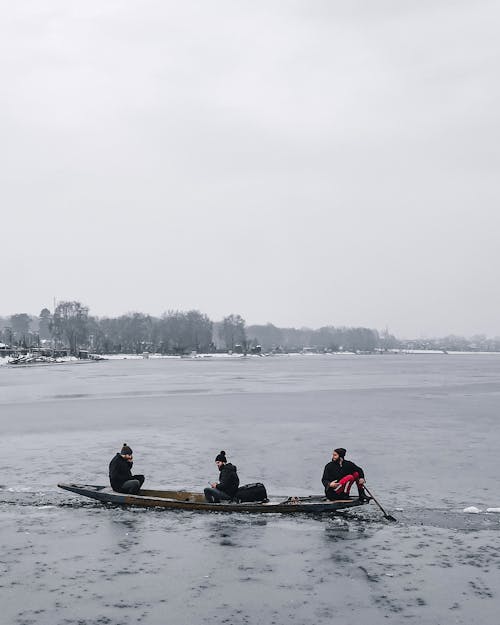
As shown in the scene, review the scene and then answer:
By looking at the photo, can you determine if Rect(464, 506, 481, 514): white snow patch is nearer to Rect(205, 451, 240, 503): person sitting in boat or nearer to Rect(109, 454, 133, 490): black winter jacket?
Rect(205, 451, 240, 503): person sitting in boat

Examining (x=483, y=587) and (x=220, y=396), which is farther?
(x=220, y=396)

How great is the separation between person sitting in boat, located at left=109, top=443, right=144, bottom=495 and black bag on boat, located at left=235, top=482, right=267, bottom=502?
9.56 feet

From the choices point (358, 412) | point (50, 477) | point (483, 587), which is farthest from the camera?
point (358, 412)

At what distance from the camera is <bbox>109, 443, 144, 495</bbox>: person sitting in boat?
18.0 m

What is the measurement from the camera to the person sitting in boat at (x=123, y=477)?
18.0m

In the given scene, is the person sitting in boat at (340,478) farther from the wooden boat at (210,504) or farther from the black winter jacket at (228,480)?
the black winter jacket at (228,480)

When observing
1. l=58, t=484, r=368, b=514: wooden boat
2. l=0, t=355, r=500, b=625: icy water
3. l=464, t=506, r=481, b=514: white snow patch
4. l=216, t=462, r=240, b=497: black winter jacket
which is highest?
l=216, t=462, r=240, b=497: black winter jacket

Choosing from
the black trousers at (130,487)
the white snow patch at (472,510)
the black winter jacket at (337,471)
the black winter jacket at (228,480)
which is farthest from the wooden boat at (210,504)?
the white snow patch at (472,510)

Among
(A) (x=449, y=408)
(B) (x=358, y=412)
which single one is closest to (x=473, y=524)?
(B) (x=358, y=412)

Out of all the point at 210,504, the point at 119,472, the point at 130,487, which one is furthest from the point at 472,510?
the point at 119,472

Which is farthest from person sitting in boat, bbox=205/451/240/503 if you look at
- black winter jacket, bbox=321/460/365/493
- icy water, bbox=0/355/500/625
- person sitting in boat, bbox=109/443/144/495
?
black winter jacket, bbox=321/460/365/493

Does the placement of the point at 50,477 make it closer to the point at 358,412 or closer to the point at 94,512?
the point at 94,512

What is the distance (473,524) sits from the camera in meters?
16.4

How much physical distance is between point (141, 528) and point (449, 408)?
34.7 meters
